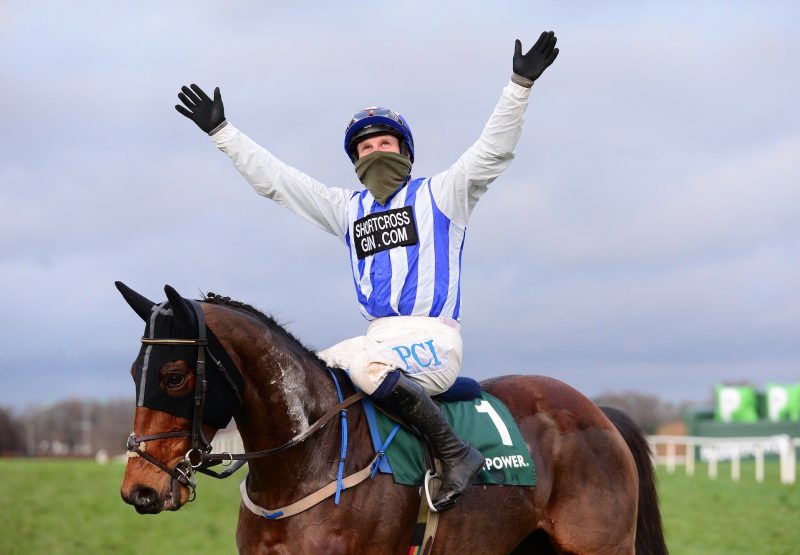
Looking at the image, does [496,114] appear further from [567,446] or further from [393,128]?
[567,446]

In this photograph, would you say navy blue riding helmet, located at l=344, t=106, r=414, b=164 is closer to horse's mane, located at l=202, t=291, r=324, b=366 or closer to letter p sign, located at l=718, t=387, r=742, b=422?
horse's mane, located at l=202, t=291, r=324, b=366

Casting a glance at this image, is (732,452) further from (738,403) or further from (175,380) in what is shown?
(175,380)

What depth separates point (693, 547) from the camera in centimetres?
1359

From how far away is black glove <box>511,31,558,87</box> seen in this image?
467 centimetres

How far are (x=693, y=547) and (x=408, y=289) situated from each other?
10491 mm

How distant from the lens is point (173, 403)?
396 cm

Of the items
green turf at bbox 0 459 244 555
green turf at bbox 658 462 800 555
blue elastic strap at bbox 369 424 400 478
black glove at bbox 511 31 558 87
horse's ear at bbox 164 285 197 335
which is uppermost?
black glove at bbox 511 31 558 87

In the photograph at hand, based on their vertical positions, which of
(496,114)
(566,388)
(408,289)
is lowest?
(566,388)

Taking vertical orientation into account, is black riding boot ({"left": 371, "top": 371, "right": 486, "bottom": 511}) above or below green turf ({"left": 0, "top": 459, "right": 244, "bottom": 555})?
above

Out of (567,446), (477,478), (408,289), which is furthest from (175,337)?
(567,446)

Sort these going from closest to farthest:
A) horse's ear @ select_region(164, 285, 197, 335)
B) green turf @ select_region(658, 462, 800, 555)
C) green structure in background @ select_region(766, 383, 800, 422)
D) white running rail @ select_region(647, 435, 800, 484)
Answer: horse's ear @ select_region(164, 285, 197, 335)
green turf @ select_region(658, 462, 800, 555)
white running rail @ select_region(647, 435, 800, 484)
green structure in background @ select_region(766, 383, 800, 422)

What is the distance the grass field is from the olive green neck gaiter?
9.41 m

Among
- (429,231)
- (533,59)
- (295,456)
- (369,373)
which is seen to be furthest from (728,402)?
(295,456)

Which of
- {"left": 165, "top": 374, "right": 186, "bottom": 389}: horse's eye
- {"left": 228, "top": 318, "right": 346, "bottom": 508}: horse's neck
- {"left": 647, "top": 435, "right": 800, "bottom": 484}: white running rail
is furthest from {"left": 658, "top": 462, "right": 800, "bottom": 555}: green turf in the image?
{"left": 165, "top": 374, "right": 186, "bottom": 389}: horse's eye
